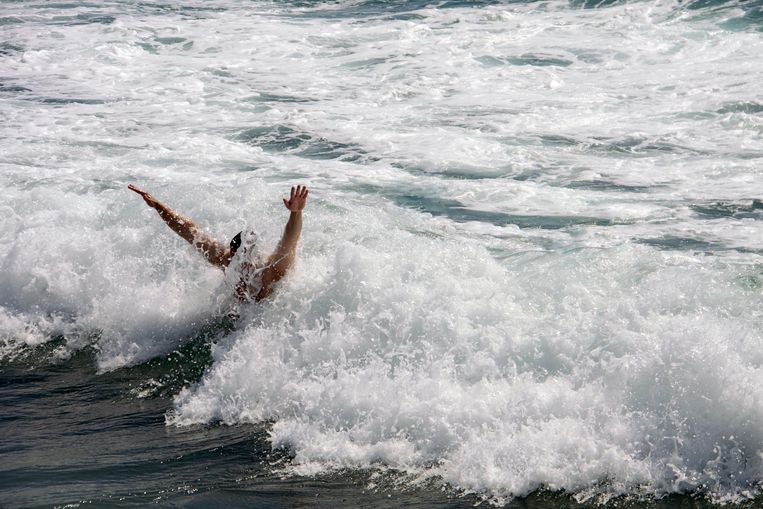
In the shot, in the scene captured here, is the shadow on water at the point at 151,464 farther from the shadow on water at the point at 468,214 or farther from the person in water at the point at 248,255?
the shadow on water at the point at 468,214

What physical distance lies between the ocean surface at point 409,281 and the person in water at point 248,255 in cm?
15

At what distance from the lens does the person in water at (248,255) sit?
7066 millimetres

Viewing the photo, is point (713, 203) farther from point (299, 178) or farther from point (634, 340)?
point (299, 178)

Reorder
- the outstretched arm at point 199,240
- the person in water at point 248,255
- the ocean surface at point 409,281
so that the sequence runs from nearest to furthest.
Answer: the ocean surface at point 409,281, the person in water at point 248,255, the outstretched arm at point 199,240

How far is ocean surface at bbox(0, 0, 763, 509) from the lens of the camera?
520 cm

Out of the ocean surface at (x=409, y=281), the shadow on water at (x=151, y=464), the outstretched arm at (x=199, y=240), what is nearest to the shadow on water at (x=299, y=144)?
the ocean surface at (x=409, y=281)

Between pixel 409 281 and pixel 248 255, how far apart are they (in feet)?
4.26

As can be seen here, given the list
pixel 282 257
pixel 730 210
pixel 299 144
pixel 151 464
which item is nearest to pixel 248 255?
pixel 282 257

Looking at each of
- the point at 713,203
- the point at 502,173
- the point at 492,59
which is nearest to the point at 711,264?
the point at 713,203

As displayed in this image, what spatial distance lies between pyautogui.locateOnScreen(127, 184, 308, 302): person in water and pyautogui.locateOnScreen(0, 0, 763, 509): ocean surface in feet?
0.50

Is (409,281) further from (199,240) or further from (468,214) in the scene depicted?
(468,214)

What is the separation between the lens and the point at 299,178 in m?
10.5

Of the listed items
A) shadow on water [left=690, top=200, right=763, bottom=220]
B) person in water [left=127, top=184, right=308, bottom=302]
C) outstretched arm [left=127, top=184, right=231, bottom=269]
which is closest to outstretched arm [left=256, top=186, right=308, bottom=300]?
person in water [left=127, top=184, right=308, bottom=302]

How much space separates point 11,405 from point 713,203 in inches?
251
